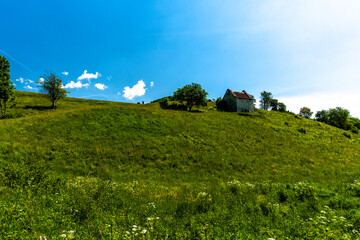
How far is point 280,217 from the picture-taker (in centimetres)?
581

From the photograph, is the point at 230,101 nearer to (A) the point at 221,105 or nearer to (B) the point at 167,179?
(A) the point at 221,105

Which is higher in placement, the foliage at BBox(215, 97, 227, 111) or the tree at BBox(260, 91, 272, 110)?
the tree at BBox(260, 91, 272, 110)

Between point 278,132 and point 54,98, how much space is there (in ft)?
192

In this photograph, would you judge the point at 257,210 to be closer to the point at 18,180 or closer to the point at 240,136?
the point at 18,180

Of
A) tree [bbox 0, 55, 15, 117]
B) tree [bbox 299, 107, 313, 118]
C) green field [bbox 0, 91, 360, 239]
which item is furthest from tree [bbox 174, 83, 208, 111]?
tree [bbox 299, 107, 313, 118]

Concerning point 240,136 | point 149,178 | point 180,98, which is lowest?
point 149,178

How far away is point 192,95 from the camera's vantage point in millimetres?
51969

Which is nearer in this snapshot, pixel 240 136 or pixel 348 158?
pixel 348 158

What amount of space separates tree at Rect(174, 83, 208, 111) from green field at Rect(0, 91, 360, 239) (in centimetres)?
1695

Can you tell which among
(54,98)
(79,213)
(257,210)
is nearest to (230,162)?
(257,210)

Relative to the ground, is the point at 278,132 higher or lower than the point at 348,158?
higher

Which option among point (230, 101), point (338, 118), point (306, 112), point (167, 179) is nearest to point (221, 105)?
point (230, 101)

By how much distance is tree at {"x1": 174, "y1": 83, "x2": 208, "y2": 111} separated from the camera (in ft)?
170

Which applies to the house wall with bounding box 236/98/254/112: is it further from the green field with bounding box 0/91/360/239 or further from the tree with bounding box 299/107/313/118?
the tree with bounding box 299/107/313/118
